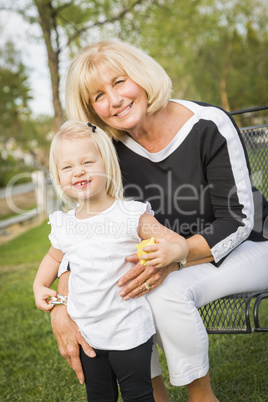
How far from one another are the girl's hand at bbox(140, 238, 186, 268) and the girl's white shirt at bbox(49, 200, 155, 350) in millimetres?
139

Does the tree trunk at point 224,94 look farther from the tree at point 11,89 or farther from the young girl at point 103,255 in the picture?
the young girl at point 103,255

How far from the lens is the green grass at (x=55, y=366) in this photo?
2.52 meters

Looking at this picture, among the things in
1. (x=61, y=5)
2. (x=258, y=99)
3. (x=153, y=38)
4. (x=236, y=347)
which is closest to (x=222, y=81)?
(x=258, y=99)

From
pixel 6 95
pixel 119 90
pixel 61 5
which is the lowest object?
pixel 6 95

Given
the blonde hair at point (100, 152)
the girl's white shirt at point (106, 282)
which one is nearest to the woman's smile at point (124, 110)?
the blonde hair at point (100, 152)

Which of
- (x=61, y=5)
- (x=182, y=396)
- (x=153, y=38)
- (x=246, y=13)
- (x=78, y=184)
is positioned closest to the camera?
(x=78, y=184)

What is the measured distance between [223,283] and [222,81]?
2073cm

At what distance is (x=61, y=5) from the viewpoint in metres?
8.42

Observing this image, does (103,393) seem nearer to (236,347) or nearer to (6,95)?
(236,347)

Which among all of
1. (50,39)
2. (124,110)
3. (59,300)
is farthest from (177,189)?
(50,39)

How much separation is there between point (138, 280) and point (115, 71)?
978 millimetres

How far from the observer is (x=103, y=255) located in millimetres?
1746

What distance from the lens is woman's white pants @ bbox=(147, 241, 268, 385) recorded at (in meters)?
1.71

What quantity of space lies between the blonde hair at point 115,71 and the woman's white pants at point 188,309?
81 centimetres
